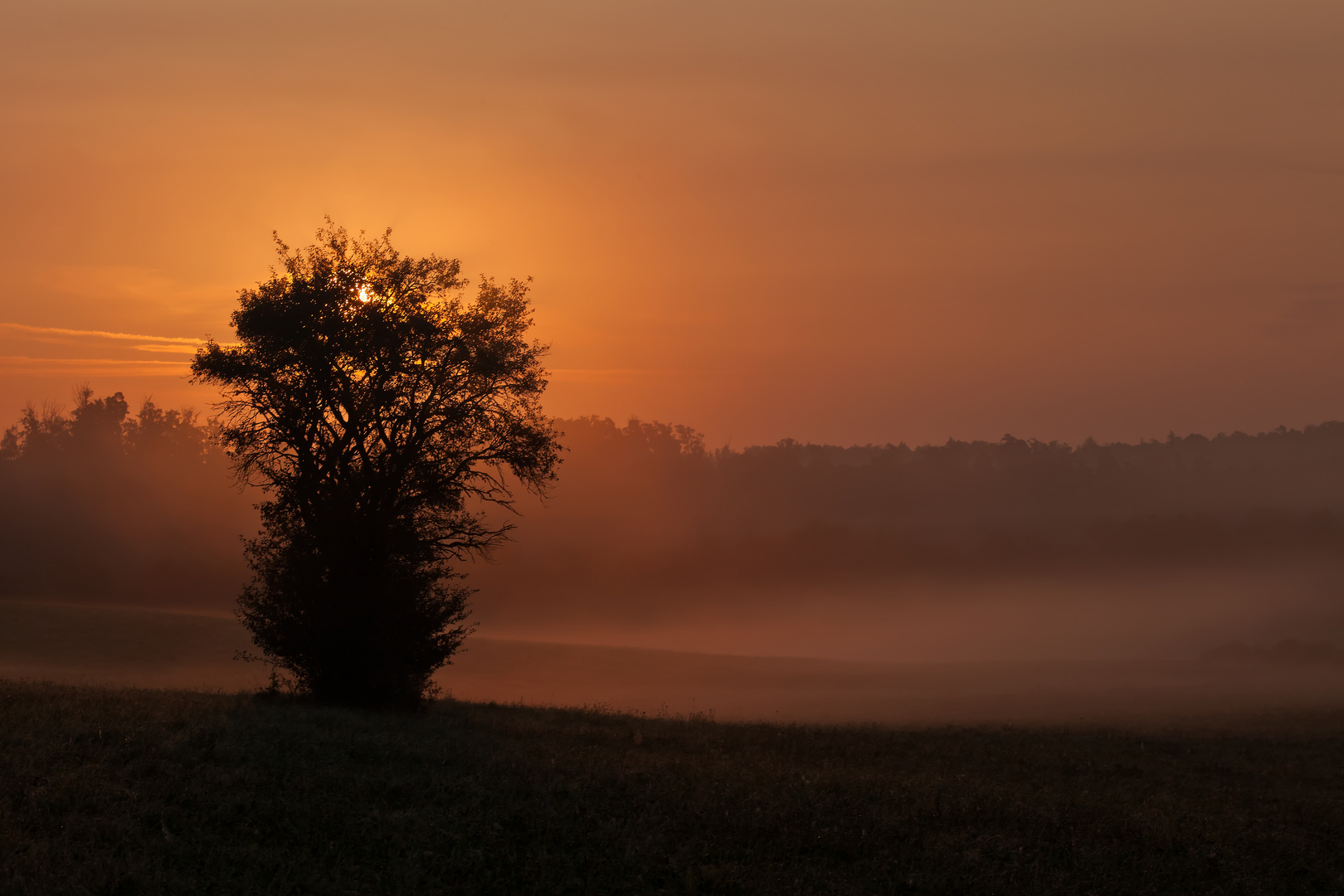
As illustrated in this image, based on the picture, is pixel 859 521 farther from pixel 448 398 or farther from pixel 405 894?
pixel 405 894

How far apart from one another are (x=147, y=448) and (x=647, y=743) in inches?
5509

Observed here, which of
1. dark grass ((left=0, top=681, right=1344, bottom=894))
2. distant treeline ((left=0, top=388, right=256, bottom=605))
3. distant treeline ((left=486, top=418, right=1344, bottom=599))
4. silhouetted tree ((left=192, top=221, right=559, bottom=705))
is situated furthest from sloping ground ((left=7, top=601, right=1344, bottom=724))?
distant treeline ((left=486, top=418, right=1344, bottom=599))

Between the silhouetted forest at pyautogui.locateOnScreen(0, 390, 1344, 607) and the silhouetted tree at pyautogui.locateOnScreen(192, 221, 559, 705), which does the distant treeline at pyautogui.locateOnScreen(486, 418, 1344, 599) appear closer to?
the silhouetted forest at pyautogui.locateOnScreen(0, 390, 1344, 607)

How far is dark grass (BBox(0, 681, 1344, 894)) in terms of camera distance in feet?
49.4

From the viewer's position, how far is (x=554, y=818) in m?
17.2

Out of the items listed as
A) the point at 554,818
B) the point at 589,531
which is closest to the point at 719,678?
the point at 554,818

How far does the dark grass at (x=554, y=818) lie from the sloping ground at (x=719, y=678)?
22345 mm

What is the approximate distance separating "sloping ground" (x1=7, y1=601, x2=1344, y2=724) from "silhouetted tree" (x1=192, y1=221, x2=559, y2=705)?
16.7m

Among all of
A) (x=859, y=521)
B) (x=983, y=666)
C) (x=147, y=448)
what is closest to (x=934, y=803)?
(x=983, y=666)

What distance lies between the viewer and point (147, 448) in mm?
144000

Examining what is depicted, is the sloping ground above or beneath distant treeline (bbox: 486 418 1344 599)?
beneath

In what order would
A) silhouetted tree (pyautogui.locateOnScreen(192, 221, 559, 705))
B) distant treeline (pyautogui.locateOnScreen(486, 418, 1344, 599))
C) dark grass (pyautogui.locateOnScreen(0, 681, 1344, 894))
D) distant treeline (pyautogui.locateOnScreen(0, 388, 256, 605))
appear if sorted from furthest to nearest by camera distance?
distant treeline (pyautogui.locateOnScreen(486, 418, 1344, 599)) → distant treeline (pyautogui.locateOnScreen(0, 388, 256, 605)) → silhouetted tree (pyautogui.locateOnScreen(192, 221, 559, 705)) → dark grass (pyautogui.locateOnScreen(0, 681, 1344, 894))

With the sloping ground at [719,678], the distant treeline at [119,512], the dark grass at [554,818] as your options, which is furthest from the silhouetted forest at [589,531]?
the dark grass at [554,818]

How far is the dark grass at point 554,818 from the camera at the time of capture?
15.1m
